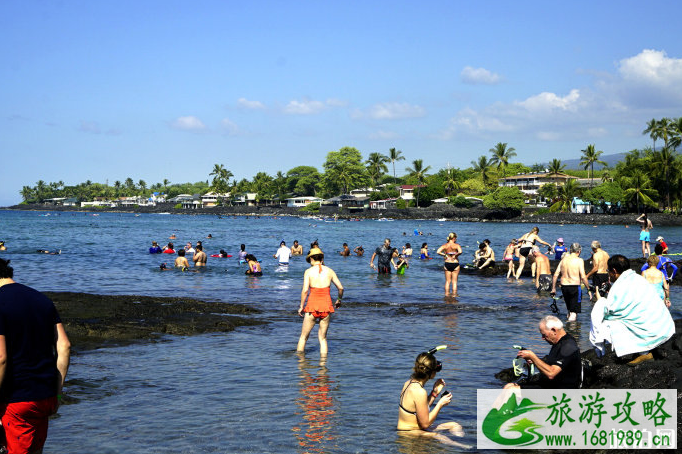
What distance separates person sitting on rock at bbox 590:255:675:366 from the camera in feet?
28.0

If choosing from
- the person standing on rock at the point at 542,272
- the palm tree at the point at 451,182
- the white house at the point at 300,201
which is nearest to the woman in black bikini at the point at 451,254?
the person standing on rock at the point at 542,272

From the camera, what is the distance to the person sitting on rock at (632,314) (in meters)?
8.53

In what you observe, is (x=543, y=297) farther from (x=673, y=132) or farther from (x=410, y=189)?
(x=410, y=189)

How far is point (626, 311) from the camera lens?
8.63m

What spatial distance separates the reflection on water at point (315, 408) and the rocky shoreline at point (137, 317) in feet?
13.4

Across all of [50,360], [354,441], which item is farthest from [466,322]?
[50,360]

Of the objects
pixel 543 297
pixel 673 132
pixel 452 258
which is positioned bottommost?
pixel 543 297

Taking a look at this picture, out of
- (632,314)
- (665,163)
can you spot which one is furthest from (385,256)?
(665,163)

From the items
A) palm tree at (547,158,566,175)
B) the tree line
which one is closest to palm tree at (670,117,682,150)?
the tree line

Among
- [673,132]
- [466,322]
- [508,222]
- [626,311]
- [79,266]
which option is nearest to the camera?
[626,311]

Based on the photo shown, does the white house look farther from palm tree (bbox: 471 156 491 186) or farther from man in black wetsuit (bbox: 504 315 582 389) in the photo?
man in black wetsuit (bbox: 504 315 582 389)

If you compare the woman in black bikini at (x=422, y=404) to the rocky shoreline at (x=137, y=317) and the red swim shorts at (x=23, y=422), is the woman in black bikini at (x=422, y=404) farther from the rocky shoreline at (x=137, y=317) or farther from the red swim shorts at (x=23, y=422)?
the rocky shoreline at (x=137, y=317)

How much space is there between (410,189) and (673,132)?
217 feet

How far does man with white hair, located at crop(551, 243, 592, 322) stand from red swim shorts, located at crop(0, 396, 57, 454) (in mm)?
11823
